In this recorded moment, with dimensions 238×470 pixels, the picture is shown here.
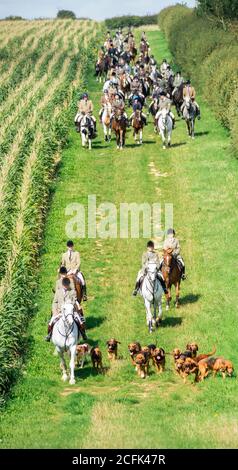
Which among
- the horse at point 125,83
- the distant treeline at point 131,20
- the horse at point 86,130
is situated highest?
the distant treeline at point 131,20

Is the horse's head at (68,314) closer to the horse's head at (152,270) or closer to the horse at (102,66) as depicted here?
the horse's head at (152,270)

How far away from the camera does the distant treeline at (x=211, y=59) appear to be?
41656mm

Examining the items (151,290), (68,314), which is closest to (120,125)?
(151,290)

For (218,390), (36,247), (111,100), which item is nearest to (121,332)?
(218,390)

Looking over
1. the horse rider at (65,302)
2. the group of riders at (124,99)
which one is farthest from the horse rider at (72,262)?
the horse rider at (65,302)

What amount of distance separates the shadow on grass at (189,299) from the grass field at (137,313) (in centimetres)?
3

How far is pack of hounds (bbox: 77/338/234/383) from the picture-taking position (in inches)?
738

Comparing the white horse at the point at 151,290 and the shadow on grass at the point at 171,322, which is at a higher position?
the white horse at the point at 151,290

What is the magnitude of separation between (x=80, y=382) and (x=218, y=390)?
10.4 ft

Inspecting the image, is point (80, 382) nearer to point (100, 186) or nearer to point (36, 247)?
point (36, 247)

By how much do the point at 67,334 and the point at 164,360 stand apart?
89.5 inches
